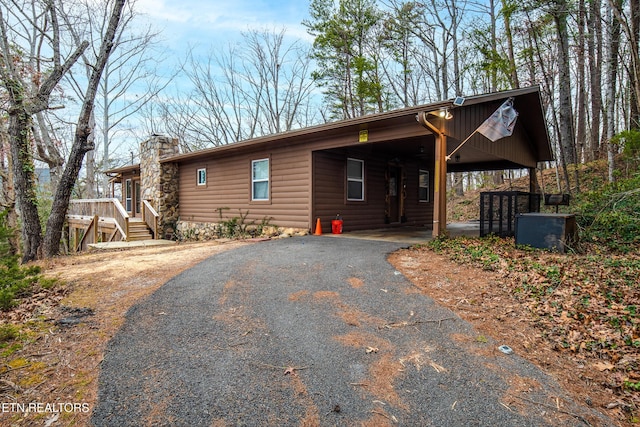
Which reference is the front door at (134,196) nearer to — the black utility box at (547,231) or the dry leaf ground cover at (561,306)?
the dry leaf ground cover at (561,306)

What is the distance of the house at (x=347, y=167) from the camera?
7.08 metres

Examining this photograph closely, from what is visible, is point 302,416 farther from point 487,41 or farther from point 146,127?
point 146,127

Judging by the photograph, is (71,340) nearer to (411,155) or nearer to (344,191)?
(344,191)

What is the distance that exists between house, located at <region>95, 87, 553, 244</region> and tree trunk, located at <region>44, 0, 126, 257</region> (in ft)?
10.8

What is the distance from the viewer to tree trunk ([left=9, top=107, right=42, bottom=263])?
848cm

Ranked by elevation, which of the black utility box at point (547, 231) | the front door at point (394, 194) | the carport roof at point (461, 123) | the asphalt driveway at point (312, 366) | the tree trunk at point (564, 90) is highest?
the tree trunk at point (564, 90)

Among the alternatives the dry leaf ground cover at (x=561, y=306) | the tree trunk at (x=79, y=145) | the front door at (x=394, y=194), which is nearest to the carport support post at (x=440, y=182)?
the dry leaf ground cover at (x=561, y=306)

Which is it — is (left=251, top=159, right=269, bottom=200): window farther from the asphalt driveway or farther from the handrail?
the asphalt driveway

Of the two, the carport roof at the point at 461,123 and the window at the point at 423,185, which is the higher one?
the carport roof at the point at 461,123

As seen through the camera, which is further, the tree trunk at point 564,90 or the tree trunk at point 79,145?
the tree trunk at point 564,90

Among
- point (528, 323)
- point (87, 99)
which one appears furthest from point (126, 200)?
point (528, 323)

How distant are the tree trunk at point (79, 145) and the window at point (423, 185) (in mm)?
10188

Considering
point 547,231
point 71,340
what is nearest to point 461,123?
point 547,231

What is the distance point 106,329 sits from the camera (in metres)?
3.04
